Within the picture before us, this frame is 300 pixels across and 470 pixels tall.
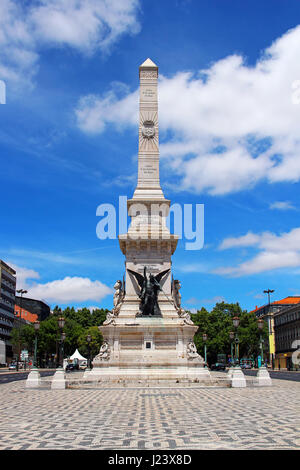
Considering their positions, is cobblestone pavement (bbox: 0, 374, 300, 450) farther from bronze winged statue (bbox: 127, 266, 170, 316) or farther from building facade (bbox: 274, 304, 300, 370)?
building facade (bbox: 274, 304, 300, 370)

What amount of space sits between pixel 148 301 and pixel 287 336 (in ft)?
220

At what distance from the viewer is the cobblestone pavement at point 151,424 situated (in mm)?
8383

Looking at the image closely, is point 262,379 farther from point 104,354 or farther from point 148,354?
point 104,354

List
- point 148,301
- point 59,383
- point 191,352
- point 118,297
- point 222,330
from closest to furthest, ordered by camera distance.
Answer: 1. point 59,383
2. point 191,352
3. point 148,301
4. point 118,297
5. point 222,330

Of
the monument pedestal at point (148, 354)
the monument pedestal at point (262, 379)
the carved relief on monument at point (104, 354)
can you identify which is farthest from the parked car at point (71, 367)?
the monument pedestal at point (262, 379)

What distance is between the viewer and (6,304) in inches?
3688

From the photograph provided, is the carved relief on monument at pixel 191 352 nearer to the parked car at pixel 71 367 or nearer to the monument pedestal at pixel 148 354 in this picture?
the monument pedestal at pixel 148 354

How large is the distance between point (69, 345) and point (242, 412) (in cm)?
6845

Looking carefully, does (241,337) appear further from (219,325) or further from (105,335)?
(105,335)

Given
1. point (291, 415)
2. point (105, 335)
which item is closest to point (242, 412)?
point (291, 415)

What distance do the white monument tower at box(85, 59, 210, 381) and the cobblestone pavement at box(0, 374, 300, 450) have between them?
928cm

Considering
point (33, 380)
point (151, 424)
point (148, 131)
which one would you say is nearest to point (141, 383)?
point (33, 380)

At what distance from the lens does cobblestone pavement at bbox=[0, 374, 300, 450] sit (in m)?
8.38
